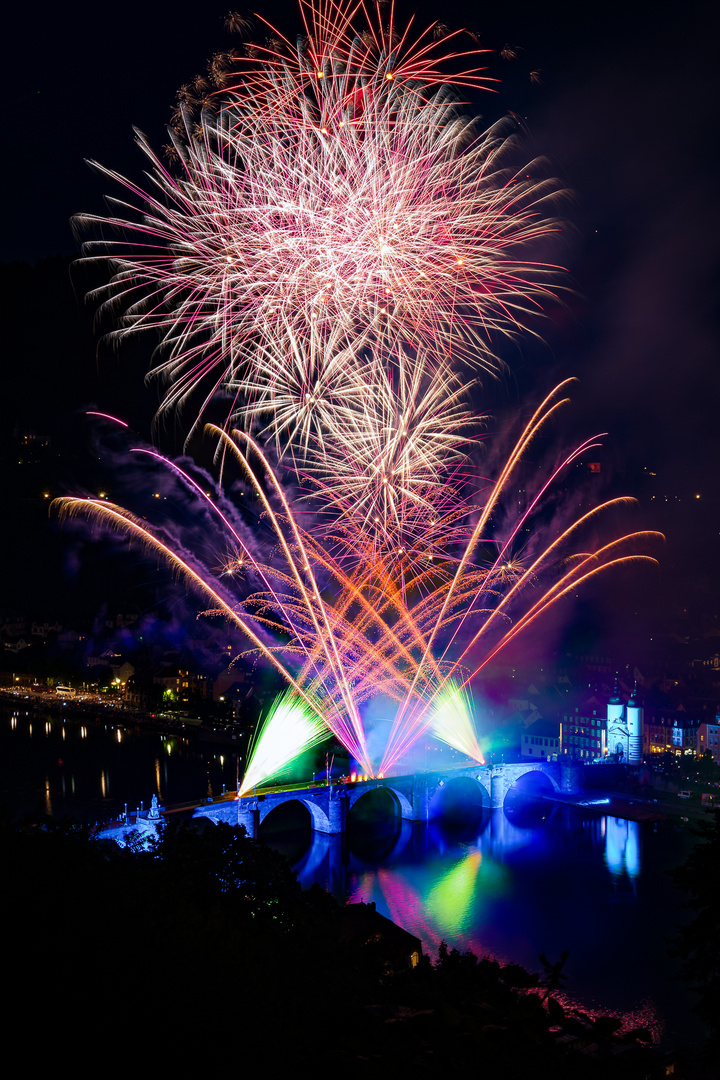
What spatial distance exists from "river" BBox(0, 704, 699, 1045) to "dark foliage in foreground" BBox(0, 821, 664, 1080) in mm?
9997

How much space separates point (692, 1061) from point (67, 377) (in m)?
76.8

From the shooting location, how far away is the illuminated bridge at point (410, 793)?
26.2 meters

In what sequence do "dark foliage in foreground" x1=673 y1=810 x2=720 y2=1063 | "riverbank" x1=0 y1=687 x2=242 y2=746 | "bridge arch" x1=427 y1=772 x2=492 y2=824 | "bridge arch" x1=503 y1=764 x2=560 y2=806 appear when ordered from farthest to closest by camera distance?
1. "riverbank" x1=0 y1=687 x2=242 y2=746
2. "bridge arch" x1=503 y1=764 x2=560 y2=806
3. "bridge arch" x1=427 y1=772 x2=492 y2=824
4. "dark foliage in foreground" x1=673 y1=810 x2=720 y2=1063

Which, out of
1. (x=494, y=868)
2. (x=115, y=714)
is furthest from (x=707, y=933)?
(x=115, y=714)

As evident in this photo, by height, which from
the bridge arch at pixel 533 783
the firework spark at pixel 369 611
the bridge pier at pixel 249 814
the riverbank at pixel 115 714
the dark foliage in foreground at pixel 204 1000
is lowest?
the bridge arch at pixel 533 783

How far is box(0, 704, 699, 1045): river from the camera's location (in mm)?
18797

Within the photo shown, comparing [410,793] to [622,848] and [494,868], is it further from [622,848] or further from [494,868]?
[622,848]

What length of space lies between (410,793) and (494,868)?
6224 millimetres

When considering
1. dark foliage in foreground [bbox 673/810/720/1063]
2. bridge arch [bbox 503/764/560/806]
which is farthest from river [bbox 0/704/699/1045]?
dark foliage in foreground [bbox 673/810/720/1063]

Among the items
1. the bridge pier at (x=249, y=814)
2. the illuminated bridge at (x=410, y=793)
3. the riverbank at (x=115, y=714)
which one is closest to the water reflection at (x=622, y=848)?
the illuminated bridge at (x=410, y=793)

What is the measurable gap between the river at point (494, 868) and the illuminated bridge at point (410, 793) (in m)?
0.76

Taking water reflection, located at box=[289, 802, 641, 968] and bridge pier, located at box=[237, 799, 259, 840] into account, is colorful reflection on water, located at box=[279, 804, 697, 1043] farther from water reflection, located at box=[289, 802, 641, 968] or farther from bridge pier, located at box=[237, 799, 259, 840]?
bridge pier, located at box=[237, 799, 259, 840]

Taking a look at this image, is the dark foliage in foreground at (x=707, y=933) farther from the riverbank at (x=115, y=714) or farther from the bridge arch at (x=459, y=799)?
the riverbank at (x=115, y=714)

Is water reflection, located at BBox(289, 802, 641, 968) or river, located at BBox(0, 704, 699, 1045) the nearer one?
river, located at BBox(0, 704, 699, 1045)
